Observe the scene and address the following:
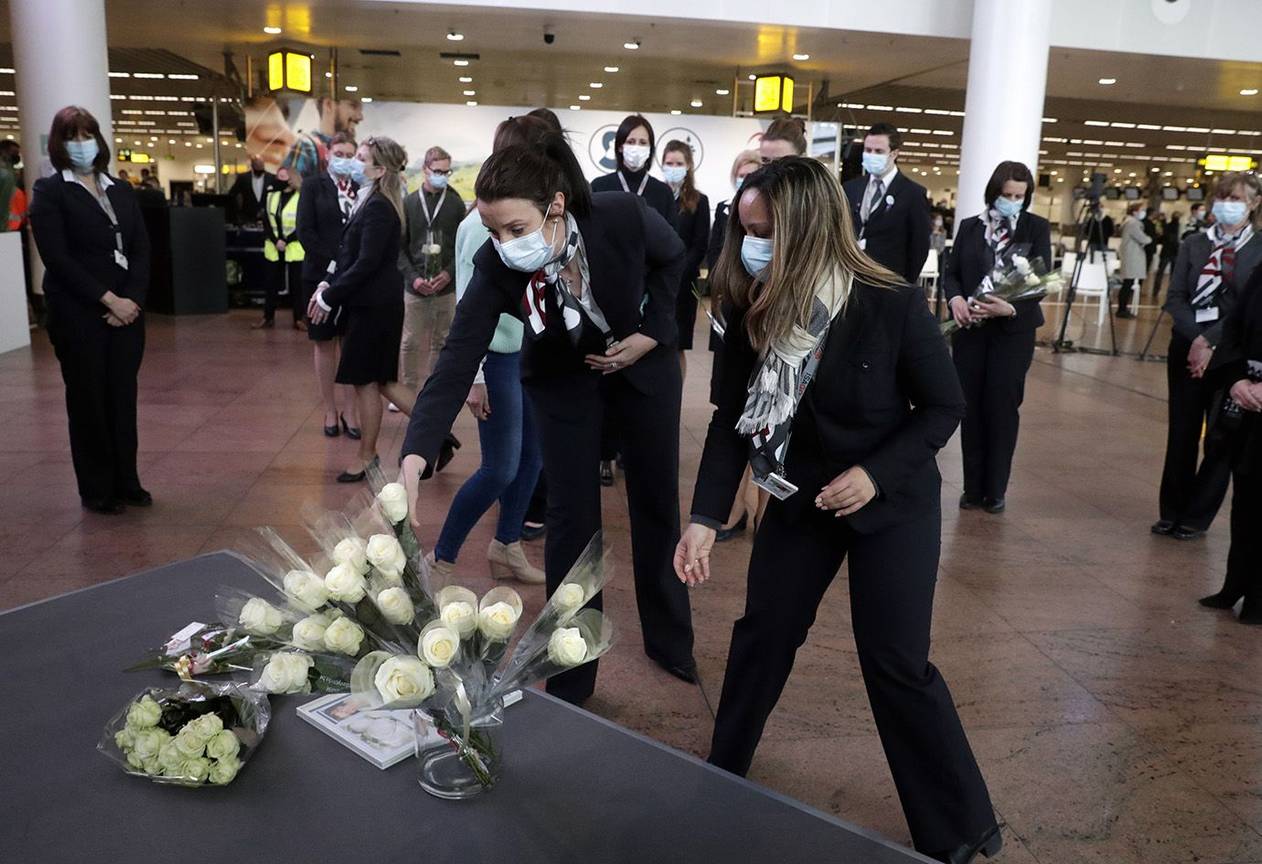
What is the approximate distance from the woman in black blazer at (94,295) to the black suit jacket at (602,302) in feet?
8.50

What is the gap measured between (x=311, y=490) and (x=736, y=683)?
339 centimetres

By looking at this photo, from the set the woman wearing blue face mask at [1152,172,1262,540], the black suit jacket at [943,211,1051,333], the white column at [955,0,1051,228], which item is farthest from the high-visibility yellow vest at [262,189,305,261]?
the woman wearing blue face mask at [1152,172,1262,540]

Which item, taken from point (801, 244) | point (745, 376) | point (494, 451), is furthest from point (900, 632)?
point (494, 451)

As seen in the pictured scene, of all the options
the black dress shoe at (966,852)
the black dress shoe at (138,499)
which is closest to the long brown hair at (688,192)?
the black dress shoe at (138,499)

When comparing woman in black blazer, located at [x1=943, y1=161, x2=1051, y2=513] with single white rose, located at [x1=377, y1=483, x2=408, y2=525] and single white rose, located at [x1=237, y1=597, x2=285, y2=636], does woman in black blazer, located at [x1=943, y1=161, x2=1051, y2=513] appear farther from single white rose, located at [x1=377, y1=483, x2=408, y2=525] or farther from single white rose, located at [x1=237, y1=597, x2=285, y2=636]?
single white rose, located at [x1=237, y1=597, x2=285, y2=636]

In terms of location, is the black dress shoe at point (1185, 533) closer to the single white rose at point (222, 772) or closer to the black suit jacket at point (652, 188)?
the black suit jacket at point (652, 188)

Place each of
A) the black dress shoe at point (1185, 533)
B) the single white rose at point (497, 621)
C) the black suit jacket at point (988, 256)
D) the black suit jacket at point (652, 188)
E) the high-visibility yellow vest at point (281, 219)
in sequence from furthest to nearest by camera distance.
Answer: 1. the high-visibility yellow vest at point (281, 219)
2. the black suit jacket at point (652, 188)
3. the black suit jacket at point (988, 256)
4. the black dress shoe at point (1185, 533)
5. the single white rose at point (497, 621)

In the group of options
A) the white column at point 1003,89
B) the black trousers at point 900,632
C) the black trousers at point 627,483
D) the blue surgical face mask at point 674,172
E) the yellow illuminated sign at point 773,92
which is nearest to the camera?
the black trousers at point 900,632

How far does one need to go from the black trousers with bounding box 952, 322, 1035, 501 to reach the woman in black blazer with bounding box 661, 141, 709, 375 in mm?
1508

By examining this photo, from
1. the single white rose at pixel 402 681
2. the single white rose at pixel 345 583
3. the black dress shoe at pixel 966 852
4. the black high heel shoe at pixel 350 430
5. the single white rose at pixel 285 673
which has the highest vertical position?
the single white rose at pixel 345 583

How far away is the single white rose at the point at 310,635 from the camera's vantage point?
1.45 metres

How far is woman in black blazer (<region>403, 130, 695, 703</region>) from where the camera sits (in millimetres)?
2547

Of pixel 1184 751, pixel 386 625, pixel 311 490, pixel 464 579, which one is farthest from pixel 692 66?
pixel 386 625

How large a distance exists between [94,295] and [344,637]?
12.3ft
